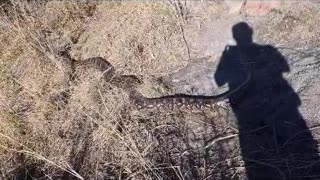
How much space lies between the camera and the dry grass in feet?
17.5

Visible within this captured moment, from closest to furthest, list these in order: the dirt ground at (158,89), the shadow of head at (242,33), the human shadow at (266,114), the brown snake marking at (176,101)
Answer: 1. the human shadow at (266,114)
2. the dirt ground at (158,89)
3. the brown snake marking at (176,101)
4. the shadow of head at (242,33)

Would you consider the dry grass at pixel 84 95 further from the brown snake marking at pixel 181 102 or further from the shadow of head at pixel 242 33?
the shadow of head at pixel 242 33

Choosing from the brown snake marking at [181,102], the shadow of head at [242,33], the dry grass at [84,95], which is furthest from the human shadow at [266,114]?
the dry grass at [84,95]

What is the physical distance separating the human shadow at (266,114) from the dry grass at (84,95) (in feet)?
1.82

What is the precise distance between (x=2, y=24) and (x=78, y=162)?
7.96 ft

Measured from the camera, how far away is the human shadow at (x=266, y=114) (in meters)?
4.91

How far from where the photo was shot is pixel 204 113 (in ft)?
18.7

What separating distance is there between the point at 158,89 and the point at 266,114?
1.43m

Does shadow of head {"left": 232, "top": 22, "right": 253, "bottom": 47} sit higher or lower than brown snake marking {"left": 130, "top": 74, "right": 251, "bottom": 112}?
higher

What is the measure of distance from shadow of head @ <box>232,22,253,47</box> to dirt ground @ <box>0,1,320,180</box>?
2 cm

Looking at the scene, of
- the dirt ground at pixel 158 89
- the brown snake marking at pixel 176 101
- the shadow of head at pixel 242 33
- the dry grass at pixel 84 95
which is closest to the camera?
the dirt ground at pixel 158 89

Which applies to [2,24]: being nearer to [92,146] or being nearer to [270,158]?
[92,146]

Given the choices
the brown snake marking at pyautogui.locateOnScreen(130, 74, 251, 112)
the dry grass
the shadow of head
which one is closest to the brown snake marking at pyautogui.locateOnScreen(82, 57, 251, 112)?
the brown snake marking at pyautogui.locateOnScreen(130, 74, 251, 112)

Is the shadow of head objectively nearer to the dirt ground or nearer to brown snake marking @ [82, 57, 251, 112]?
the dirt ground
